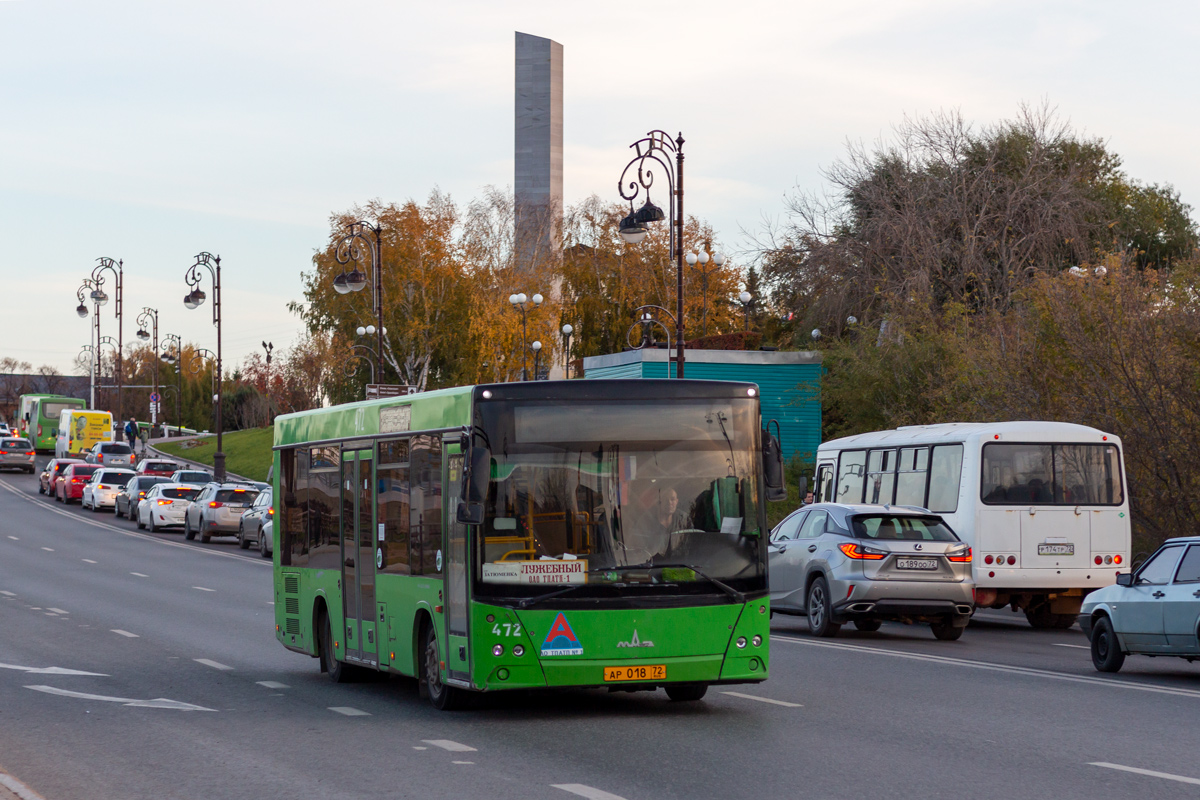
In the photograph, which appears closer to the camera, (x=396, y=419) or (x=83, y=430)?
(x=396, y=419)

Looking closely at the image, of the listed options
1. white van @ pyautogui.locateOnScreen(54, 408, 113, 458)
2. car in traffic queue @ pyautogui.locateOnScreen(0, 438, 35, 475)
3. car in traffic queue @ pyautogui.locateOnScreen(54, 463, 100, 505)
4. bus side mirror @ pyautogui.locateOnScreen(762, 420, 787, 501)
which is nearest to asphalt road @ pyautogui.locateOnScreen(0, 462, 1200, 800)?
bus side mirror @ pyautogui.locateOnScreen(762, 420, 787, 501)

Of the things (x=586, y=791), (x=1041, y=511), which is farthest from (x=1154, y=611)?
(x=586, y=791)

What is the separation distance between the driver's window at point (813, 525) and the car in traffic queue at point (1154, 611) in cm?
446

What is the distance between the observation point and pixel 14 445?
79.5 meters

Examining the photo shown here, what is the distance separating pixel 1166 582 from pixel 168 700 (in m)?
9.27

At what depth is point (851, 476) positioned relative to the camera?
1005 inches

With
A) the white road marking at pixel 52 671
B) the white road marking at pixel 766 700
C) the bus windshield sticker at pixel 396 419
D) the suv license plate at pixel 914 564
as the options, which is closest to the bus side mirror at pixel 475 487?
the bus windshield sticker at pixel 396 419

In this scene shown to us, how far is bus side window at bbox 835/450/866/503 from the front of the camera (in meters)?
25.2

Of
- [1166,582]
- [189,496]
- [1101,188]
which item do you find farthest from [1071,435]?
[1101,188]

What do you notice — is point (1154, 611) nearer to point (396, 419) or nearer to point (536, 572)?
point (536, 572)

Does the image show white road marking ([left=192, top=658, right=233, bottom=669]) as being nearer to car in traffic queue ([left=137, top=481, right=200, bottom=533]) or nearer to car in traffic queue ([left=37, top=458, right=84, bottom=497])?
car in traffic queue ([left=137, top=481, right=200, bottom=533])

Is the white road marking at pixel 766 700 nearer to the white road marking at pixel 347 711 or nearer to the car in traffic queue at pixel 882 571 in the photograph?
the white road marking at pixel 347 711

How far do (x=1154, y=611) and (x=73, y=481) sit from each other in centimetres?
5054

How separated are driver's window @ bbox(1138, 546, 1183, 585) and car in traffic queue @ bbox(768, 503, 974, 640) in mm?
3503
